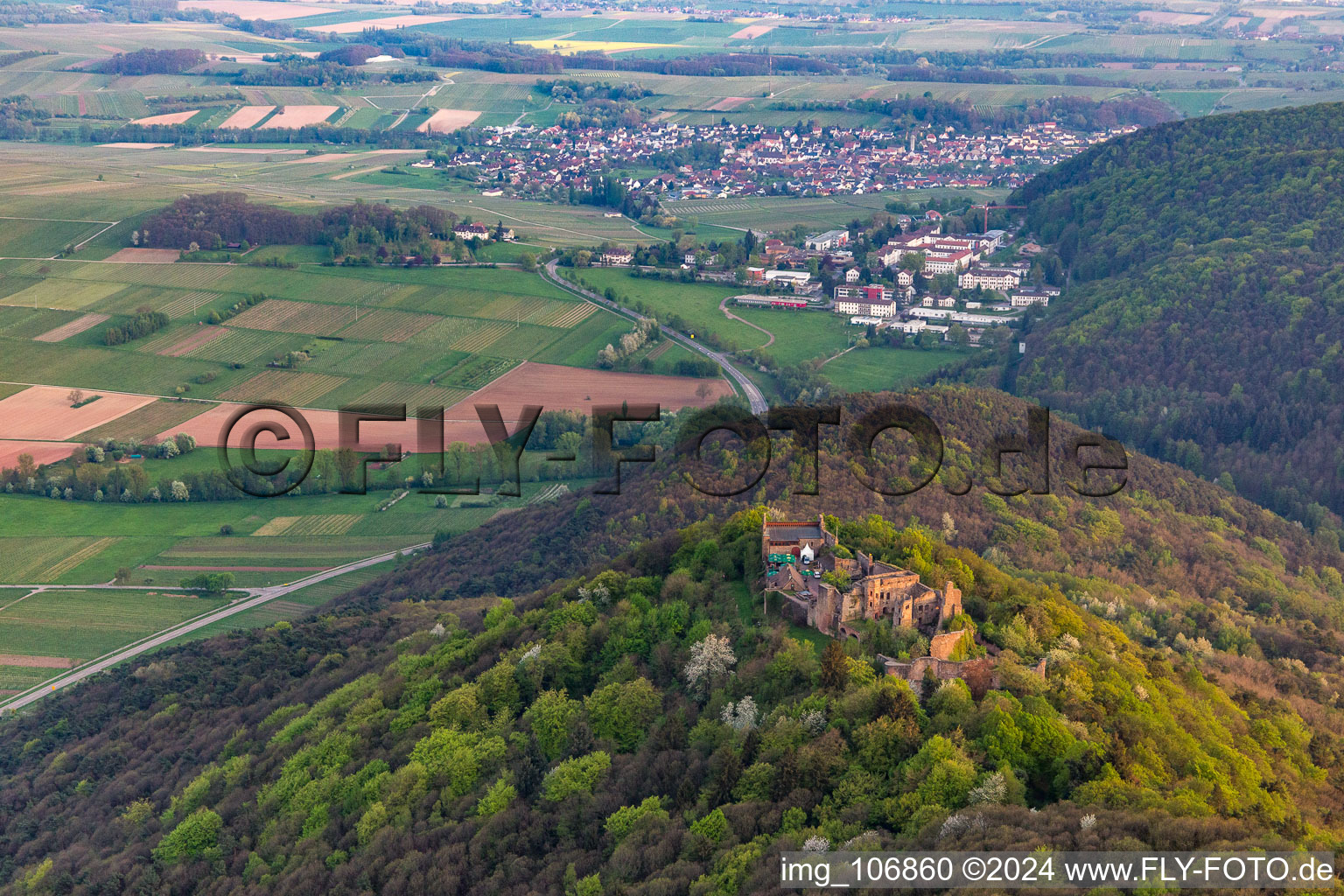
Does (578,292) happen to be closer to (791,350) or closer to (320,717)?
(791,350)

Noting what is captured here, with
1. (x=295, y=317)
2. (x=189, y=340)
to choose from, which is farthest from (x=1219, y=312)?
(x=189, y=340)

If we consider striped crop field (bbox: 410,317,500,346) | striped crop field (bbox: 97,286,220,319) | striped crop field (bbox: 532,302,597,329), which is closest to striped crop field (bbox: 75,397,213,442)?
striped crop field (bbox: 410,317,500,346)

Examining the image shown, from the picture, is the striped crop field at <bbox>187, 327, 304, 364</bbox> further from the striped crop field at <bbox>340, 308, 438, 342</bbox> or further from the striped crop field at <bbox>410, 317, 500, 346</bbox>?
the striped crop field at <bbox>410, 317, 500, 346</bbox>

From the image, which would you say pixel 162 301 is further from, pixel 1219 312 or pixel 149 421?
pixel 1219 312

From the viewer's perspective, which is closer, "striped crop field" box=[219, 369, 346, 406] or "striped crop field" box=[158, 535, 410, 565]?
"striped crop field" box=[158, 535, 410, 565]

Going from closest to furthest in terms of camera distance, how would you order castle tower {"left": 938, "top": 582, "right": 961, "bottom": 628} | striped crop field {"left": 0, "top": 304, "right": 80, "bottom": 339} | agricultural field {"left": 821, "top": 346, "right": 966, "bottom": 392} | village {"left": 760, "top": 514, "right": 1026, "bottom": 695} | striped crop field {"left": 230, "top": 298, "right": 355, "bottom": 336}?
village {"left": 760, "top": 514, "right": 1026, "bottom": 695}, castle tower {"left": 938, "top": 582, "right": 961, "bottom": 628}, agricultural field {"left": 821, "top": 346, "right": 966, "bottom": 392}, striped crop field {"left": 0, "top": 304, "right": 80, "bottom": 339}, striped crop field {"left": 230, "top": 298, "right": 355, "bottom": 336}

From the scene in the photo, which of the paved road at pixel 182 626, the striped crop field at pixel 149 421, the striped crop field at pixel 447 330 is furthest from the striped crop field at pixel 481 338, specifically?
the paved road at pixel 182 626

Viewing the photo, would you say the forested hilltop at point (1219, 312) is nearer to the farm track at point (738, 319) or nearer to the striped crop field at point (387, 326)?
the farm track at point (738, 319)

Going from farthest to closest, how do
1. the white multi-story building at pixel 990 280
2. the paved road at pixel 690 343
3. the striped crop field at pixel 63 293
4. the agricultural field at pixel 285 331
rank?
the white multi-story building at pixel 990 280, the striped crop field at pixel 63 293, the agricultural field at pixel 285 331, the paved road at pixel 690 343
